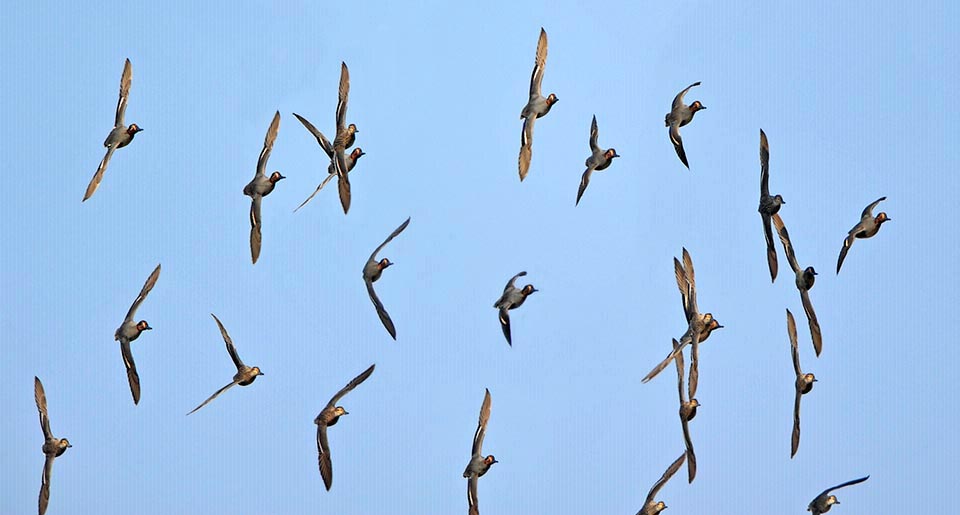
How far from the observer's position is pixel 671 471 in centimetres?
4106

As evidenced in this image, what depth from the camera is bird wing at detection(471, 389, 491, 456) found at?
3956 cm

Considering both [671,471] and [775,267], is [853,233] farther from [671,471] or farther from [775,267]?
[671,471]

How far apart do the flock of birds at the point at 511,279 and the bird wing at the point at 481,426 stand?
0.02 m

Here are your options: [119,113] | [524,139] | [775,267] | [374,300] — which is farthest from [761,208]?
[119,113]

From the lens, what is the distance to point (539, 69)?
39000 millimetres

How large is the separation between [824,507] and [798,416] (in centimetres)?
187

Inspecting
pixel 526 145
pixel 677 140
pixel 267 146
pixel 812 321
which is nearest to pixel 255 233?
pixel 267 146

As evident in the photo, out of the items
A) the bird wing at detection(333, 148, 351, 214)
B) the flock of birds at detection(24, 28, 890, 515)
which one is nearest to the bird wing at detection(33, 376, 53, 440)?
the flock of birds at detection(24, 28, 890, 515)

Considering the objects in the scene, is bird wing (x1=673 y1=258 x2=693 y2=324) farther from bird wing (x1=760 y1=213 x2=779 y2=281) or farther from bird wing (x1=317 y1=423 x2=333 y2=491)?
bird wing (x1=317 y1=423 x2=333 y2=491)

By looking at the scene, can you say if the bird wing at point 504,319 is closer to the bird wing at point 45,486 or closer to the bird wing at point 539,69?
the bird wing at point 539,69

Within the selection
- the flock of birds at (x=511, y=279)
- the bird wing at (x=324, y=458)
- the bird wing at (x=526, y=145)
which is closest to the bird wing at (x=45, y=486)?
the flock of birds at (x=511, y=279)

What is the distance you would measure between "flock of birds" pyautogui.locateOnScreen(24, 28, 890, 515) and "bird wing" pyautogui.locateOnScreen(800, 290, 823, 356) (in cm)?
2

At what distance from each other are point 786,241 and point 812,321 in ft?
6.28

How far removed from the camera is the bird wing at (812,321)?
3834cm
